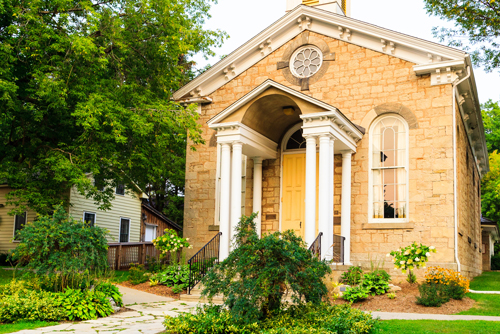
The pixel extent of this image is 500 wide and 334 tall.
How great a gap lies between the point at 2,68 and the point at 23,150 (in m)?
3.46

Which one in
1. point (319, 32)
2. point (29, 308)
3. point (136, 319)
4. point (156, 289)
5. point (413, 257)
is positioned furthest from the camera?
point (319, 32)

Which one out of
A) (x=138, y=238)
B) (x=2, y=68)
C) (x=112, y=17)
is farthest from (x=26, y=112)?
(x=138, y=238)

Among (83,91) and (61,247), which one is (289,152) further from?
(61,247)

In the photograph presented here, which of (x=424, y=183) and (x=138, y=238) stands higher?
(x=424, y=183)

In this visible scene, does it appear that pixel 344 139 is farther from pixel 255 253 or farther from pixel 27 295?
pixel 27 295

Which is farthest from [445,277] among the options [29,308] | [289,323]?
[29,308]

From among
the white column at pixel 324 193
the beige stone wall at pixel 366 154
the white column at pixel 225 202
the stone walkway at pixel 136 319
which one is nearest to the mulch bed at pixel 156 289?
the stone walkway at pixel 136 319

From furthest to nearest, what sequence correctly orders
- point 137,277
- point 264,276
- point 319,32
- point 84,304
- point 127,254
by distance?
point 127,254
point 319,32
point 137,277
point 84,304
point 264,276

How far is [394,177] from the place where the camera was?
40.0ft

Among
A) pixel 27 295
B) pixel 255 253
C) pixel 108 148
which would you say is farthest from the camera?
pixel 108 148

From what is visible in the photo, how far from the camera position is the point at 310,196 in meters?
10.9

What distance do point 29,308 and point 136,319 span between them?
1771 millimetres

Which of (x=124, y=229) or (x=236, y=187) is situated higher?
(x=236, y=187)

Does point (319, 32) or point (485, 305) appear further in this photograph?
point (319, 32)
